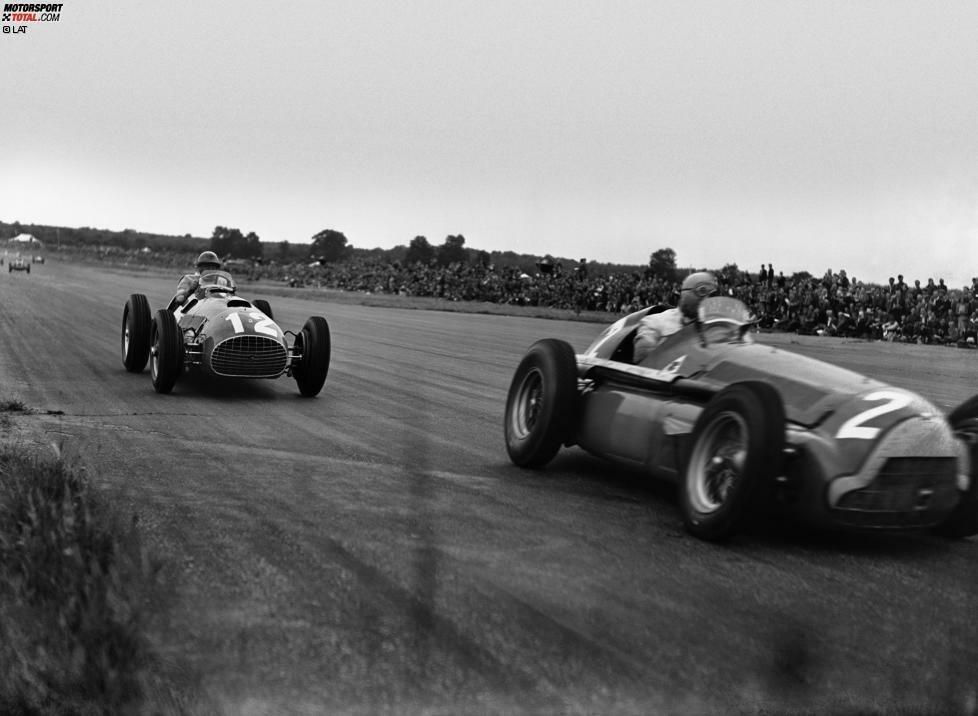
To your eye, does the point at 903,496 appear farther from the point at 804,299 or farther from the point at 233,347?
the point at 804,299

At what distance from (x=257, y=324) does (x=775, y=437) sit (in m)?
7.37

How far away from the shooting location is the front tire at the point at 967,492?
220 inches

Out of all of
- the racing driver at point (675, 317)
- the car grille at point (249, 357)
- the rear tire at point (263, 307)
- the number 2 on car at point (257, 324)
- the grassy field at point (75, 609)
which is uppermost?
the racing driver at point (675, 317)

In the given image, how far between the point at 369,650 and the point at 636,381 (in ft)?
11.3

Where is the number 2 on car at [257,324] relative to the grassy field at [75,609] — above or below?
above

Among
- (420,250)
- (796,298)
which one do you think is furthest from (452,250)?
(796,298)

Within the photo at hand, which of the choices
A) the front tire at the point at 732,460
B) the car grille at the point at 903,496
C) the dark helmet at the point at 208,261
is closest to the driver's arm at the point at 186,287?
the dark helmet at the point at 208,261

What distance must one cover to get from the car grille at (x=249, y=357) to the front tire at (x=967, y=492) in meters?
7.23

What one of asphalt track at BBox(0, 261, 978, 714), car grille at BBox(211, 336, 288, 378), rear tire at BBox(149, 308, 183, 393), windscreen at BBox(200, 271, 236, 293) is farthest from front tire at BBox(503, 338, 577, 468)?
windscreen at BBox(200, 271, 236, 293)

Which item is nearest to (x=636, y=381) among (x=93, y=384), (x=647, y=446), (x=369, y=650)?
(x=647, y=446)

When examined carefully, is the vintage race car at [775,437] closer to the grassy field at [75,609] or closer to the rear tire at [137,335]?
the grassy field at [75,609]

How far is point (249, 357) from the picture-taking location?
11023 mm

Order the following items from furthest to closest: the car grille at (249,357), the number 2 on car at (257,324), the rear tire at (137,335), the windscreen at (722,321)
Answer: the rear tire at (137,335) < the number 2 on car at (257,324) < the car grille at (249,357) < the windscreen at (722,321)

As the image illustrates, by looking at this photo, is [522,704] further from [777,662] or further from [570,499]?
[570,499]
